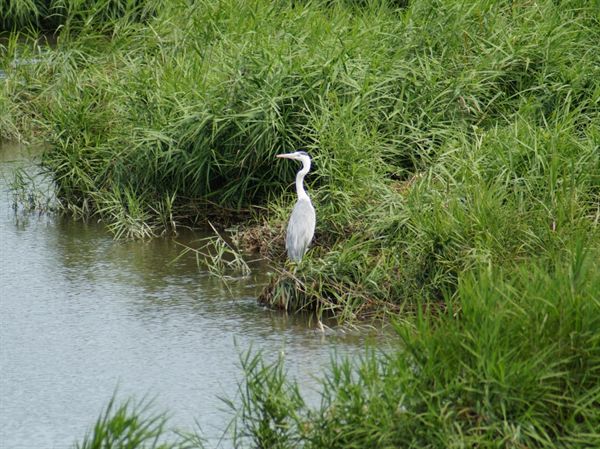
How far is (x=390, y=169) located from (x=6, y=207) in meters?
2.93

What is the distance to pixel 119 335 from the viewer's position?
6.93m

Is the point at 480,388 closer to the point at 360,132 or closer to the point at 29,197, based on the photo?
the point at 360,132

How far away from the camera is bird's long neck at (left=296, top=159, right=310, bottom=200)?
7744 millimetres

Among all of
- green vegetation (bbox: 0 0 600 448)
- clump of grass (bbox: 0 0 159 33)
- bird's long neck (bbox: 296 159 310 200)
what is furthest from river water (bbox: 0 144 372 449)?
clump of grass (bbox: 0 0 159 33)

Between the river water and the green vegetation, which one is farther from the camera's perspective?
the green vegetation

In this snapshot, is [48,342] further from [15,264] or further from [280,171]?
[280,171]

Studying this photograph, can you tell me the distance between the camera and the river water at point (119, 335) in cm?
588

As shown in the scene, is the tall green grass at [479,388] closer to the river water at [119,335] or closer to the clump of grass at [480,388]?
the clump of grass at [480,388]

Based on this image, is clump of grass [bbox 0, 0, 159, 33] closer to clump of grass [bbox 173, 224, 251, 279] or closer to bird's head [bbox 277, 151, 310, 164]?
clump of grass [bbox 173, 224, 251, 279]

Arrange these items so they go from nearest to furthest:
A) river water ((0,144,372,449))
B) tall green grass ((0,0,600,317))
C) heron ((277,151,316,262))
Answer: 1. river water ((0,144,372,449))
2. tall green grass ((0,0,600,317))
3. heron ((277,151,316,262))

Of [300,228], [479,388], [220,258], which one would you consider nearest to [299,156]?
[300,228]

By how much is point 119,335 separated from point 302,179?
1593mm

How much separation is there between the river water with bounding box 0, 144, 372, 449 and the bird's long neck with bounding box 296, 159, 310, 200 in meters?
0.58

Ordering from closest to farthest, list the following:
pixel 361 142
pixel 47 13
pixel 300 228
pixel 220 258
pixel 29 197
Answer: pixel 300 228 → pixel 220 258 → pixel 361 142 → pixel 29 197 → pixel 47 13
